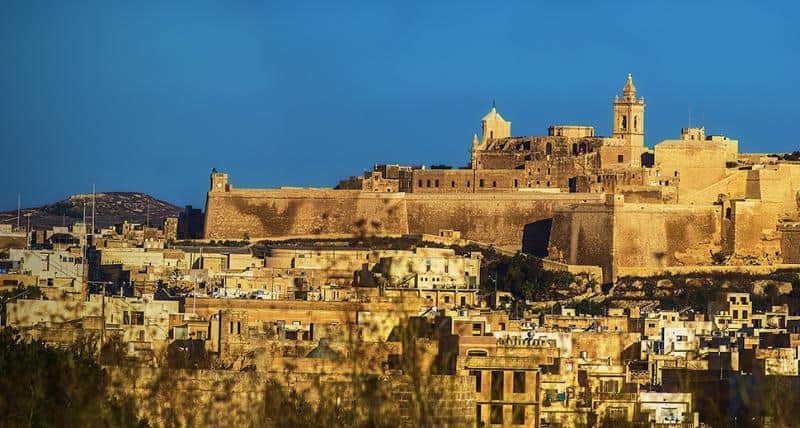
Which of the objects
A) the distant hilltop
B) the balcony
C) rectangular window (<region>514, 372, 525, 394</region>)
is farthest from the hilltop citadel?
rectangular window (<region>514, 372, 525, 394</region>)

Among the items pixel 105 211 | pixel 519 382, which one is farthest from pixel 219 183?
pixel 519 382

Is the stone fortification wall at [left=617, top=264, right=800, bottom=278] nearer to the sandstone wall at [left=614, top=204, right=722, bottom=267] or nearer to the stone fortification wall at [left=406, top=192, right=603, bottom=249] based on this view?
the sandstone wall at [left=614, top=204, right=722, bottom=267]

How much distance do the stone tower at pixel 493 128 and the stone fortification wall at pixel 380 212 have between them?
6.71 m

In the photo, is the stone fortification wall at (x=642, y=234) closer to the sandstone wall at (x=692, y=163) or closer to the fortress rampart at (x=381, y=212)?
the fortress rampart at (x=381, y=212)

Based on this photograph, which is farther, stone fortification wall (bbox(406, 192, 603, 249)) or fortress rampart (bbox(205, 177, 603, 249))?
fortress rampart (bbox(205, 177, 603, 249))

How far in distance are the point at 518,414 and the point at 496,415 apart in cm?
22

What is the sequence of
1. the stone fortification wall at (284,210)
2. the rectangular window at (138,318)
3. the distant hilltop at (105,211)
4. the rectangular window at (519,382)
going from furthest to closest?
the distant hilltop at (105,211) < the stone fortification wall at (284,210) < the rectangular window at (138,318) < the rectangular window at (519,382)

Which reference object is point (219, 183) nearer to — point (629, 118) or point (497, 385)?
point (629, 118)

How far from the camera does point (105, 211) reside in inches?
3733

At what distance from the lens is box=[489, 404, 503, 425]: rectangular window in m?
18.9

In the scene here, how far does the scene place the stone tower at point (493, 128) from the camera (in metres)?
78.4

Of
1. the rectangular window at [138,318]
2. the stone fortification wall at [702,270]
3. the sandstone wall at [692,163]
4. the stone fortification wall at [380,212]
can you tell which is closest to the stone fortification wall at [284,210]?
the stone fortification wall at [380,212]

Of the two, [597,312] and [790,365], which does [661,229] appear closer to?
[597,312]

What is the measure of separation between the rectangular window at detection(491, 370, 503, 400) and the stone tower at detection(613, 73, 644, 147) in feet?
182
